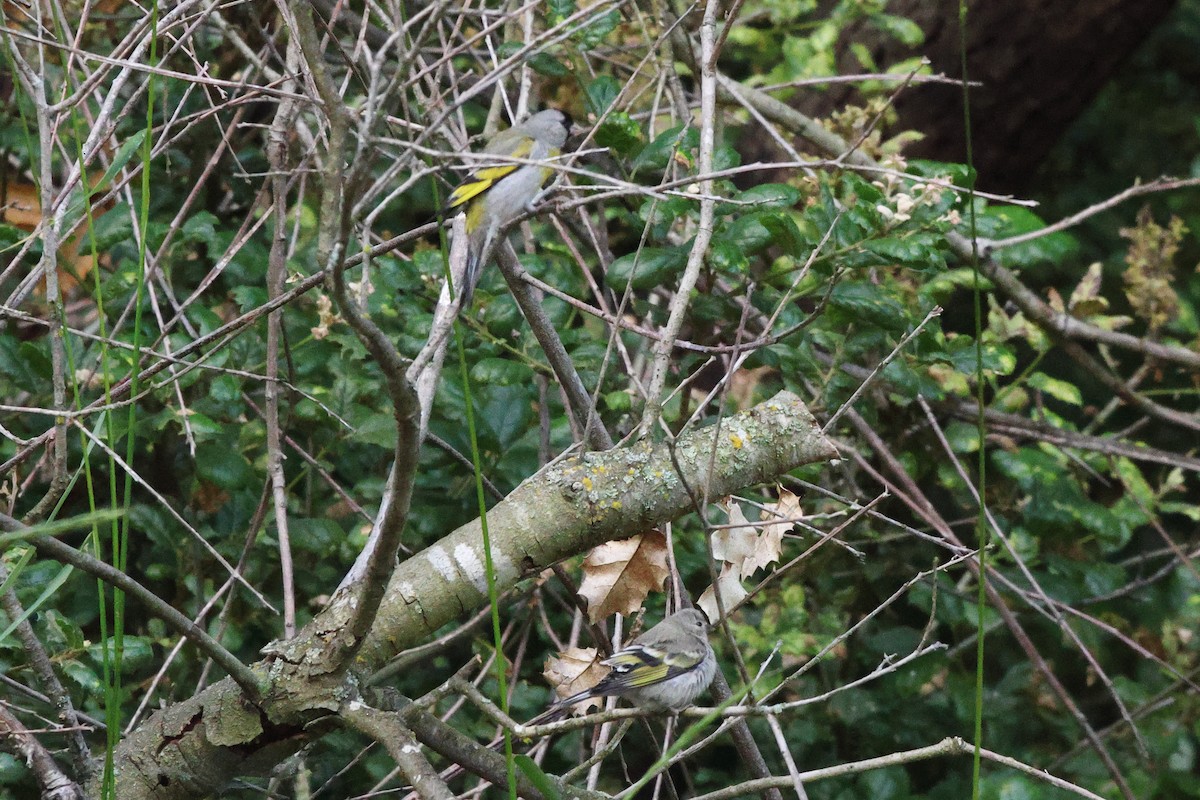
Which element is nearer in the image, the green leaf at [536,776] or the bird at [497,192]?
the green leaf at [536,776]

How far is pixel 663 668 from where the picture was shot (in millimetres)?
2246

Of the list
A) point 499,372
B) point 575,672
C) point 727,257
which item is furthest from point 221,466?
point 727,257

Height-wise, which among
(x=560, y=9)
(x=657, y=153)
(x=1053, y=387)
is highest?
(x=560, y=9)

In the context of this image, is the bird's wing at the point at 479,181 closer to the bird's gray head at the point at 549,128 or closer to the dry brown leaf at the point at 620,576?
the bird's gray head at the point at 549,128

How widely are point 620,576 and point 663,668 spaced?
0.69 feet

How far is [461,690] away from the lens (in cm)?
162

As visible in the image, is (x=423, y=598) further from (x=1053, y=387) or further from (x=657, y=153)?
(x=1053, y=387)

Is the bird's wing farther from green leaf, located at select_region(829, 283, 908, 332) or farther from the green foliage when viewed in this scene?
green leaf, located at select_region(829, 283, 908, 332)

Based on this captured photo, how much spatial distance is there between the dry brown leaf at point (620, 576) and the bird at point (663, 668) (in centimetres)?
9

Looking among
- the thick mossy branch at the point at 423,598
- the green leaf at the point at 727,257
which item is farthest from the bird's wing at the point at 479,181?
the thick mossy branch at the point at 423,598

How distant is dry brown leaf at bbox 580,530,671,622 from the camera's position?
7.18 feet

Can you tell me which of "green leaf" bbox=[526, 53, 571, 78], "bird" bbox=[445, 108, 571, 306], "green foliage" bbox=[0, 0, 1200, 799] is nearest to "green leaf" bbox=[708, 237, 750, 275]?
"green foliage" bbox=[0, 0, 1200, 799]

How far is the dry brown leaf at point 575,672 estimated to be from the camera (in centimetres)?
221

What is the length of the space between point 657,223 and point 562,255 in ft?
1.23
